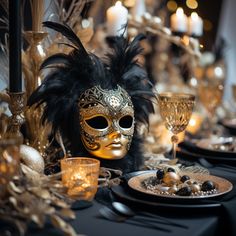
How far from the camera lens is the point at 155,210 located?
2.92 feet

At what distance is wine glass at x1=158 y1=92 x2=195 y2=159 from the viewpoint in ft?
3.82

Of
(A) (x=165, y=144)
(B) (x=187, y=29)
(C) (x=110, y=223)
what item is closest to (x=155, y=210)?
(C) (x=110, y=223)

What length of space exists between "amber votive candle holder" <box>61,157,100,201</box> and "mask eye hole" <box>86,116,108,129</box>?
145mm

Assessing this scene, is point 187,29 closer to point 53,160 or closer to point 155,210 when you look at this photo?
point 53,160

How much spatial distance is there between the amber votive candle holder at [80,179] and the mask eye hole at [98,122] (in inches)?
5.7

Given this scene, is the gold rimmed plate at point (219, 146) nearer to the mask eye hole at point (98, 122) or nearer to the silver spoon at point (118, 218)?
the mask eye hole at point (98, 122)

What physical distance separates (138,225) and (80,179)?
0.46 ft

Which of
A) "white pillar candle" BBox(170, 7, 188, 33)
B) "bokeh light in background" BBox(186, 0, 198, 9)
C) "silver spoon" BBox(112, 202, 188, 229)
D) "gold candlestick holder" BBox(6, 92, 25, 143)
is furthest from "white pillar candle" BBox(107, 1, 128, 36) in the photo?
"bokeh light in background" BBox(186, 0, 198, 9)

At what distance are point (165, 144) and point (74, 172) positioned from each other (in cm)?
57

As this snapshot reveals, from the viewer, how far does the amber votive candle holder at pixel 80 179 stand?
909mm

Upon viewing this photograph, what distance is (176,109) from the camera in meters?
1.16

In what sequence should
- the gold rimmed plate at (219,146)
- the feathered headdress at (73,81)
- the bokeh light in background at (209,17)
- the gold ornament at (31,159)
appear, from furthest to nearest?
the bokeh light in background at (209,17)
the gold rimmed plate at (219,146)
the feathered headdress at (73,81)
the gold ornament at (31,159)

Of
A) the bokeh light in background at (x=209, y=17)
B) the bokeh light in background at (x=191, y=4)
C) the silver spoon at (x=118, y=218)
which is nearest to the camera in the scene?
the silver spoon at (x=118, y=218)

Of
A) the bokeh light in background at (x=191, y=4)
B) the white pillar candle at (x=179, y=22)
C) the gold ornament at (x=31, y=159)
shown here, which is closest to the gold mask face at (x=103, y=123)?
the gold ornament at (x=31, y=159)
